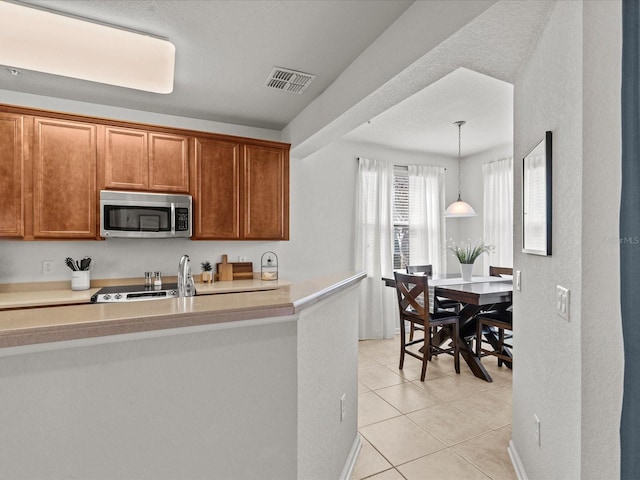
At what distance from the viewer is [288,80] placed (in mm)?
2842

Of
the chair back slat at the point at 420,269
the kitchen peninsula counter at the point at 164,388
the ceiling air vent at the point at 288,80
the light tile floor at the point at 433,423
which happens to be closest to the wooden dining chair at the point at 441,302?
the chair back slat at the point at 420,269

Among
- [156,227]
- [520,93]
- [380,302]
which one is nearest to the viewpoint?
[520,93]

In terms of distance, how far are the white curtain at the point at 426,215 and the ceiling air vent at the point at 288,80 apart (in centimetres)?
270

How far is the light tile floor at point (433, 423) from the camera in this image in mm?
2062

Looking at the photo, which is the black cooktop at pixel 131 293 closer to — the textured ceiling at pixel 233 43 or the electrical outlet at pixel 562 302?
the textured ceiling at pixel 233 43

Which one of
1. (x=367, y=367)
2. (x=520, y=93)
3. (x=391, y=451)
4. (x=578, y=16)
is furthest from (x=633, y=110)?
(x=367, y=367)

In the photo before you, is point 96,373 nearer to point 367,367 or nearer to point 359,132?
point 367,367

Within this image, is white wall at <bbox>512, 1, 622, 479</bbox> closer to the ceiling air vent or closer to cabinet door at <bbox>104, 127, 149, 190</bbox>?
the ceiling air vent

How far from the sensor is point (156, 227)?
3.27m

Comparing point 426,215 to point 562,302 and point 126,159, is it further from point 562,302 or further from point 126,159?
point 562,302

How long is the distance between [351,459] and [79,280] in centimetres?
270

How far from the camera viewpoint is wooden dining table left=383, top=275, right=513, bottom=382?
315cm

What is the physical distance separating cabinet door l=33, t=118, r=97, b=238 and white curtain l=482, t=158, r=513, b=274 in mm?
4829

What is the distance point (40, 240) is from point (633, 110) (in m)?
3.78
